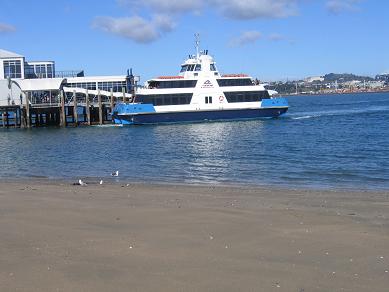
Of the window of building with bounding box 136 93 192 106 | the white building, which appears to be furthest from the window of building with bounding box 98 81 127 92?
the window of building with bounding box 136 93 192 106

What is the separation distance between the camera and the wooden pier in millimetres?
53750

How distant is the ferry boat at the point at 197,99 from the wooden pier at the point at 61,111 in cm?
413

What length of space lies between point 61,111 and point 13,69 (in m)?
9.58

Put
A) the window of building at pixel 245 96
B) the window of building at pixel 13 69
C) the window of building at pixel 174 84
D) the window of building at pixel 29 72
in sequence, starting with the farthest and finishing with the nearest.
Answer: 1. the window of building at pixel 29 72
2. the window of building at pixel 13 69
3. the window of building at pixel 245 96
4. the window of building at pixel 174 84

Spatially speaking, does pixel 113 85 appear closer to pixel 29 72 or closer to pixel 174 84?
pixel 29 72

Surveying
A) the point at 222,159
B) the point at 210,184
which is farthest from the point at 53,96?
the point at 210,184

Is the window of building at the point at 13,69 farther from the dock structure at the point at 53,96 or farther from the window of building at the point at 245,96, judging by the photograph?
the window of building at the point at 245,96

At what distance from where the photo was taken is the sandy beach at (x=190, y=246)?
17.4 ft

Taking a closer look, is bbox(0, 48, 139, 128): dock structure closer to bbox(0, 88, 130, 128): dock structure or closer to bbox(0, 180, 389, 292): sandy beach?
bbox(0, 88, 130, 128): dock structure

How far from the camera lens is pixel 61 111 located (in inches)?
2146

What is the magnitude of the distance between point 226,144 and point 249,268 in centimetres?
2573

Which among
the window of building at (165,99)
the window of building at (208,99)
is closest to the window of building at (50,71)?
the window of building at (165,99)

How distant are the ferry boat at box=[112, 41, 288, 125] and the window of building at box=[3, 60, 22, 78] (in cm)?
1471

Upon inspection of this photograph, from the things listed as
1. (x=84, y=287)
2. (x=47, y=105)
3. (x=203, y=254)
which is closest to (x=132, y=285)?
(x=84, y=287)
